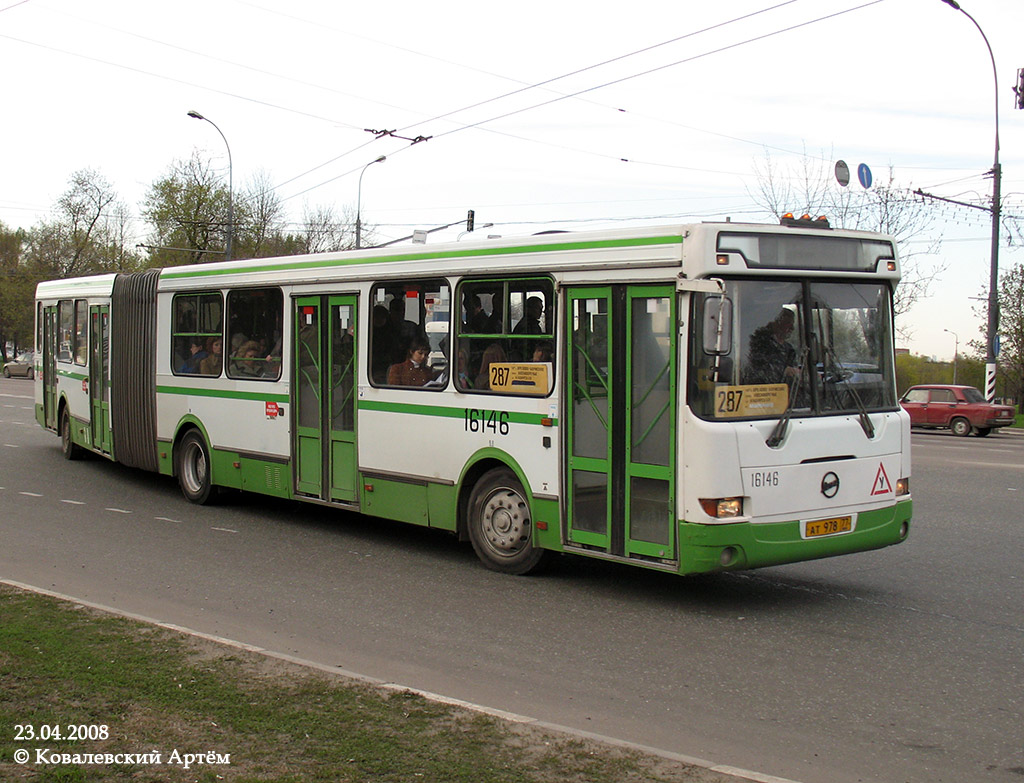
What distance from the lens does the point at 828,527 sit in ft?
26.3

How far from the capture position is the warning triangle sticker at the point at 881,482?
831 cm

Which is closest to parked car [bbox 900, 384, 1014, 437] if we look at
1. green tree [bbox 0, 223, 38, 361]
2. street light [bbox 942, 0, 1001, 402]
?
street light [bbox 942, 0, 1001, 402]

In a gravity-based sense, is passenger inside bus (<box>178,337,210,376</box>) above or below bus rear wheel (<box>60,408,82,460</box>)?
above

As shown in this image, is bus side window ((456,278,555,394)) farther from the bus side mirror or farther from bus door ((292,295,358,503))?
bus door ((292,295,358,503))

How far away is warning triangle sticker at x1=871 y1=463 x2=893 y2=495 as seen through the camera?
831 cm

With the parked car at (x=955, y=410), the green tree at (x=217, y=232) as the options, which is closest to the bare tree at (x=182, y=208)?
the green tree at (x=217, y=232)

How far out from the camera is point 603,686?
20.4ft

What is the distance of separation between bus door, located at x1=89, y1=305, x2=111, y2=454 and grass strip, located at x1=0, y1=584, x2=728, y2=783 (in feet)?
32.0

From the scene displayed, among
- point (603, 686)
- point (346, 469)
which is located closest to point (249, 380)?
Result: point (346, 469)

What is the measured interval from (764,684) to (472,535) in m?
3.72

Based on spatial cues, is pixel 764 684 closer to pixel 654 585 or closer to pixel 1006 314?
pixel 654 585

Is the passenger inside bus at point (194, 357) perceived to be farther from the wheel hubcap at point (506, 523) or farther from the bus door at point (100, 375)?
the wheel hubcap at point (506, 523)

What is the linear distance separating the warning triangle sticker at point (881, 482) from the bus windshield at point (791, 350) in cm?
49

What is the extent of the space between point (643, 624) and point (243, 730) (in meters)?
3.41
